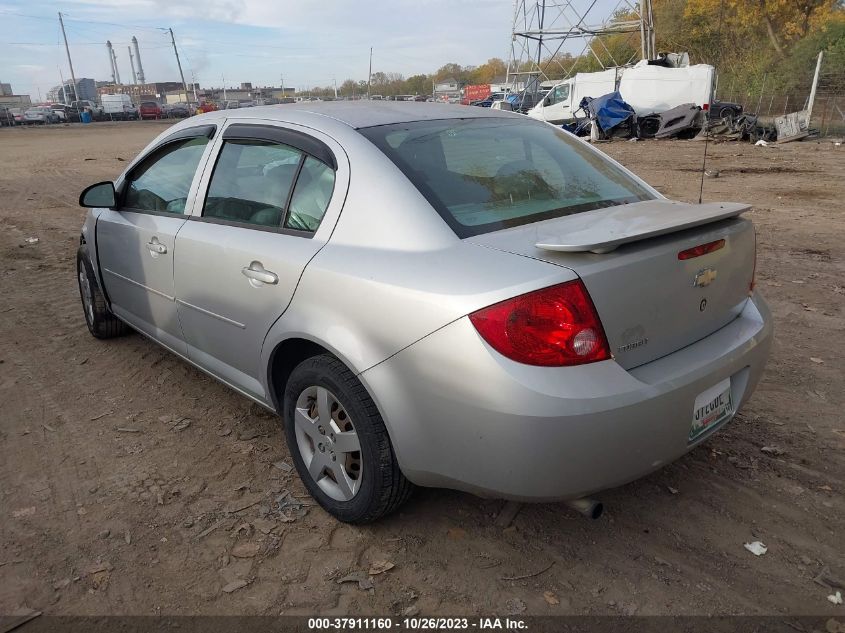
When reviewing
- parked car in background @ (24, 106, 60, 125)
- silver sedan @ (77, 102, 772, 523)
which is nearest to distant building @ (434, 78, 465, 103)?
parked car in background @ (24, 106, 60, 125)

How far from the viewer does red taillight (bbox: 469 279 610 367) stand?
2021 millimetres

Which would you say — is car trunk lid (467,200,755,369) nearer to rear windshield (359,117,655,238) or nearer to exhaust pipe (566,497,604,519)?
rear windshield (359,117,655,238)

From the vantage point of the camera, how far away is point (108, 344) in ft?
15.9

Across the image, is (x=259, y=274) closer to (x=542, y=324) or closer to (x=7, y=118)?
(x=542, y=324)

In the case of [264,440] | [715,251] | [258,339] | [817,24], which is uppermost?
→ [817,24]

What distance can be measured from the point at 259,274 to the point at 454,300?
108 cm

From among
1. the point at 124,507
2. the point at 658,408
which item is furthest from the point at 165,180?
the point at 658,408

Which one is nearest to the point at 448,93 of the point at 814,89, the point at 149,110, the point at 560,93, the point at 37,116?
the point at 149,110

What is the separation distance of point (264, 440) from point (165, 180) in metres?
1.63

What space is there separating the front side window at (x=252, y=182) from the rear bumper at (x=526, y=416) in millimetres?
1080

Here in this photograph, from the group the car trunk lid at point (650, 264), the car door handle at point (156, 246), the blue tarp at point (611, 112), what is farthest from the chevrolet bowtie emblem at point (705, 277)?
the blue tarp at point (611, 112)

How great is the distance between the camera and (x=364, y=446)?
2.43m

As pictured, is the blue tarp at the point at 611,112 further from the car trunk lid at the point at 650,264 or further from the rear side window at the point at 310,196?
the rear side window at the point at 310,196

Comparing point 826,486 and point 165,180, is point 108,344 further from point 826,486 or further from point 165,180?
point 826,486
